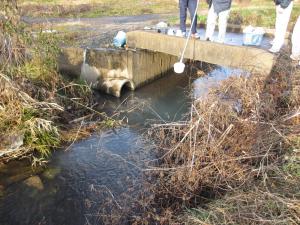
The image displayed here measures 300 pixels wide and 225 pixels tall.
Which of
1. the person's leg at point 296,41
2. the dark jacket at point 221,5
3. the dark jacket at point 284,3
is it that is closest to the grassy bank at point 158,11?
the dark jacket at point 221,5

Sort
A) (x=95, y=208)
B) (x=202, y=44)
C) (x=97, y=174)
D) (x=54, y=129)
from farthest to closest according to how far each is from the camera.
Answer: (x=202, y=44) < (x=54, y=129) < (x=97, y=174) < (x=95, y=208)

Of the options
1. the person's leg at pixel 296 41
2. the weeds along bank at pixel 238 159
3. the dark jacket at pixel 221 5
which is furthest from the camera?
the dark jacket at pixel 221 5

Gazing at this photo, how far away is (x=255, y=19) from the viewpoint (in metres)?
14.4

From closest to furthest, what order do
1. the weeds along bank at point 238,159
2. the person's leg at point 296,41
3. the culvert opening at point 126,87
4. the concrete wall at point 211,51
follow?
the weeds along bank at point 238,159 < the person's leg at point 296,41 < the concrete wall at point 211,51 < the culvert opening at point 126,87

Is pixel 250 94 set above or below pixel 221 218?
above

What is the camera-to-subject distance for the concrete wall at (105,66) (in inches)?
364

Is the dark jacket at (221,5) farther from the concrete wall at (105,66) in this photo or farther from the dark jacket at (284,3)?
the concrete wall at (105,66)

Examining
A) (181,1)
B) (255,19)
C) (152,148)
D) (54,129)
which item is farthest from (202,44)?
(255,19)

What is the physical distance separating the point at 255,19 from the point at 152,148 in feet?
36.3

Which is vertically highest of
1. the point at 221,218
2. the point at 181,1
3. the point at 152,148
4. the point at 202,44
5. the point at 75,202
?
the point at 181,1

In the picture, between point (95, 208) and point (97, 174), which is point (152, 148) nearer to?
point (97, 174)

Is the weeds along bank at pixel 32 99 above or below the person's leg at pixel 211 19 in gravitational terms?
below

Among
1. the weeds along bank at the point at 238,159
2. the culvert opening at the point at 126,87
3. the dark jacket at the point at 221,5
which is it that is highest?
the dark jacket at the point at 221,5

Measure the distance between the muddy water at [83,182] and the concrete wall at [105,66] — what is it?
6.45 feet
